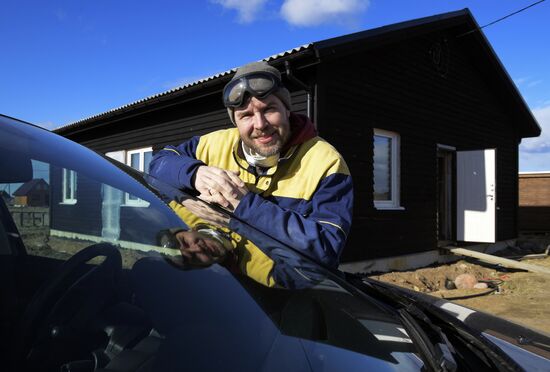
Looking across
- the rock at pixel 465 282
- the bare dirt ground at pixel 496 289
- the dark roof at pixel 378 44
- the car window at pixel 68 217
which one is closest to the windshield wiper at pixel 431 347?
the car window at pixel 68 217

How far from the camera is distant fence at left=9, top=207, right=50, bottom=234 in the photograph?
1.43 m

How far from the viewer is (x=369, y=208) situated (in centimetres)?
820

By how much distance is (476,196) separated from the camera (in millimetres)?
10625

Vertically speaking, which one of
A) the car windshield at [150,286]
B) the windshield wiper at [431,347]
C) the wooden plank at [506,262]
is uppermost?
the car windshield at [150,286]

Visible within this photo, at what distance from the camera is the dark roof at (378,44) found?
A: 6.71 metres

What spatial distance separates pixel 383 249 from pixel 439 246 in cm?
240

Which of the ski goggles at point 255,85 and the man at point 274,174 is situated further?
the ski goggles at point 255,85

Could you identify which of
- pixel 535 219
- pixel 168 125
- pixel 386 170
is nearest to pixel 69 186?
pixel 386 170

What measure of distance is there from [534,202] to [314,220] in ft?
63.4

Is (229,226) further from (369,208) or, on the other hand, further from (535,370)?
(369,208)

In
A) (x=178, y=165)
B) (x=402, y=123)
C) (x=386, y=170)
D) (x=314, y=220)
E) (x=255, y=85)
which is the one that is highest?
(x=402, y=123)

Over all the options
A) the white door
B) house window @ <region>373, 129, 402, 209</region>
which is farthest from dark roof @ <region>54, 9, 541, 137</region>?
the white door

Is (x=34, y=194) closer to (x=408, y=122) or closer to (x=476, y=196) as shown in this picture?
(x=408, y=122)

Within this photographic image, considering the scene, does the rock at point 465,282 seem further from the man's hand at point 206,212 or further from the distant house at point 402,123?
the man's hand at point 206,212
